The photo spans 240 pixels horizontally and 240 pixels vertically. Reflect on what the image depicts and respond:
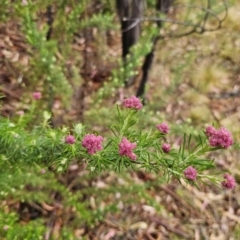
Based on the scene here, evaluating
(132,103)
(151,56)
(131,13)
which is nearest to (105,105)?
(151,56)

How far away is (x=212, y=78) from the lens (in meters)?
3.95

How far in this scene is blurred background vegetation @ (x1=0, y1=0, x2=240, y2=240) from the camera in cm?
241

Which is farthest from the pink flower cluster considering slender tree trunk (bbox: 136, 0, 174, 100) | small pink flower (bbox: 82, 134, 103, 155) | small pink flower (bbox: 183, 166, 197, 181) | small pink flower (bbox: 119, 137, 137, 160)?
slender tree trunk (bbox: 136, 0, 174, 100)

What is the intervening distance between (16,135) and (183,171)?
65 cm

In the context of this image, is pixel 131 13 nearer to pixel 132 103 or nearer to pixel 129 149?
pixel 132 103

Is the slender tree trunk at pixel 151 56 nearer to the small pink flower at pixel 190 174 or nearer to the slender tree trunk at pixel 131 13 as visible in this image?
the slender tree trunk at pixel 131 13

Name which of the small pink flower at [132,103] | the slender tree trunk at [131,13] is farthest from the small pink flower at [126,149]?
the slender tree trunk at [131,13]

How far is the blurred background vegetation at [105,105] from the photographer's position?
7.90 feet

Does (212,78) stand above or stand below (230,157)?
above

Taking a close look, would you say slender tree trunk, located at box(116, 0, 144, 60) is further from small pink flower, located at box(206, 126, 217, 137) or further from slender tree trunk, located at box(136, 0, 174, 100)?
small pink flower, located at box(206, 126, 217, 137)

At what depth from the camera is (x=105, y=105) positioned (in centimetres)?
320

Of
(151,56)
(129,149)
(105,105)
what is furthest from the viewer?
(105,105)

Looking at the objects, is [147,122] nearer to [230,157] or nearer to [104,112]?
[104,112]

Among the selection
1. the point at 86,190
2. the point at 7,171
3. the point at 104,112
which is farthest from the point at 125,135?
the point at 86,190
